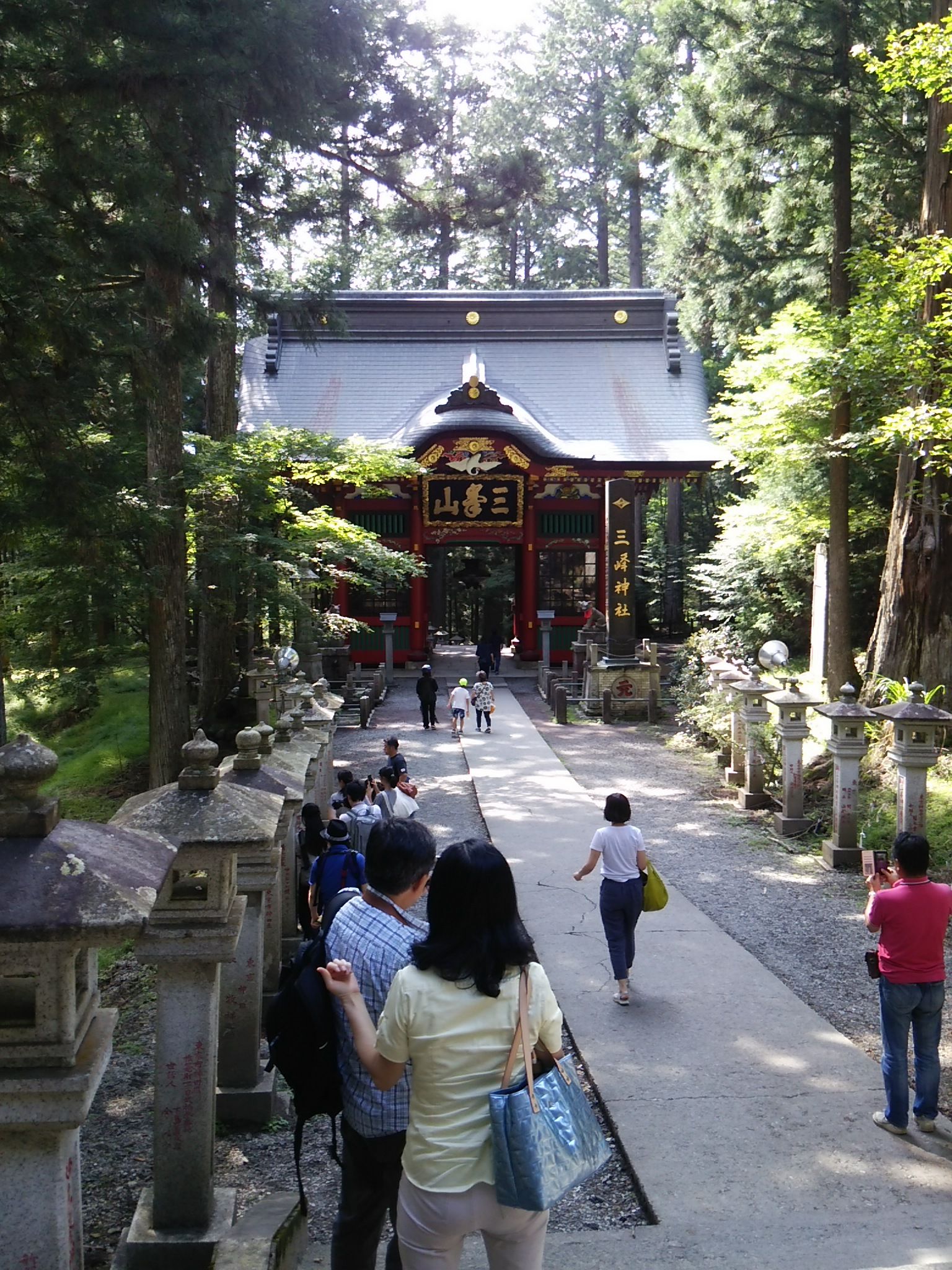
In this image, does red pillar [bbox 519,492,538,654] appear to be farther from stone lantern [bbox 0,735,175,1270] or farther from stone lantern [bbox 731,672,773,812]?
stone lantern [bbox 0,735,175,1270]

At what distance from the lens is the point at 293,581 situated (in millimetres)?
13930

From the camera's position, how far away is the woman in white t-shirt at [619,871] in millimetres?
5820

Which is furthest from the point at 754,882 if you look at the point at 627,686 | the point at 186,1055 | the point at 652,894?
the point at 627,686

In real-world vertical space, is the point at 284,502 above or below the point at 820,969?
above

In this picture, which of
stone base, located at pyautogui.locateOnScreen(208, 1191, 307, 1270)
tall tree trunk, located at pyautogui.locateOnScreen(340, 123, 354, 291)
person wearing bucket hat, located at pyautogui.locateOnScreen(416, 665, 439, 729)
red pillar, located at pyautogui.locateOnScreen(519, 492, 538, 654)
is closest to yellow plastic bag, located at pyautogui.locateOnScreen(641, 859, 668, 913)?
stone base, located at pyautogui.locateOnScreen(208, 1191, 307, 1270)

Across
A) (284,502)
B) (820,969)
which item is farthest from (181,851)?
(284,502)

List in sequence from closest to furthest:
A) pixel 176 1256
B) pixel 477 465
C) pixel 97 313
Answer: pixel 176 1256
pixel 97 313
pixel 477 465

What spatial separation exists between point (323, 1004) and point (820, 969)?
16.4 feet

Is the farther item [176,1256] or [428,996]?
[176,1256]

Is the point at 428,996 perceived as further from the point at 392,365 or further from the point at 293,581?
the point at 392,365

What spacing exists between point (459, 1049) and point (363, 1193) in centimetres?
81

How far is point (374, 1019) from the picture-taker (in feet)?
9.18

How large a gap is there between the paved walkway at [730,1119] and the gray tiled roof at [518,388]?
1731cm

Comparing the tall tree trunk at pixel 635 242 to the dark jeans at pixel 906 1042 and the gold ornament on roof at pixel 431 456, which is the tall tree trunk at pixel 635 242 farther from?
the dark jeans at pixel 906 1042
